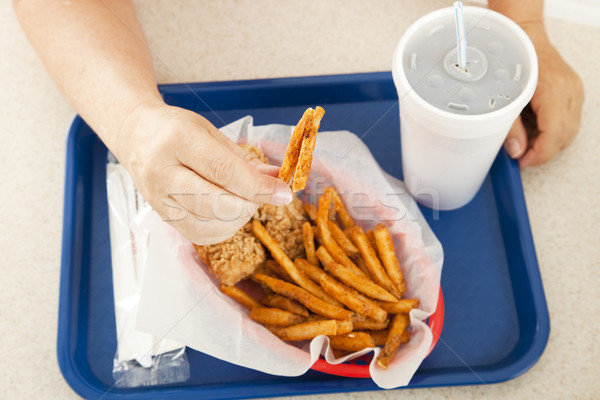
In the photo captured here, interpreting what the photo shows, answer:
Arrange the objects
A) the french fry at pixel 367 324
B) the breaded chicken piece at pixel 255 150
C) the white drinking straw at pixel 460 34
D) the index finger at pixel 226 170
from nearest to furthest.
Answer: the index finger at pixel 226 170, the white drinking straw at pixel 460 34, the french fry at pixel 367 324, the breaded chicken piece at pixel 255 150

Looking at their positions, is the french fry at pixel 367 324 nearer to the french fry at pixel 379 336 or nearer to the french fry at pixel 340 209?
the french fry at pixel 379 336

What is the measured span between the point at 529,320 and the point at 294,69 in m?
0.99

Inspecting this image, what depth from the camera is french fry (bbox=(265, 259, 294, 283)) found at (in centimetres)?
133

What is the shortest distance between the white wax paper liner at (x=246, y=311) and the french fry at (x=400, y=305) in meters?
0.02

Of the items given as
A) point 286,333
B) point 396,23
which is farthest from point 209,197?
point 396,23

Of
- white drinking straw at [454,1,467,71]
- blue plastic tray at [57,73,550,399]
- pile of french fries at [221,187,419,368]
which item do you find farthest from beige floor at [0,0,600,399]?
white drinking straw at [454,1,467,71]

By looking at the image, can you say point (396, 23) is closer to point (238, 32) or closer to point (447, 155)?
point (238, 32)

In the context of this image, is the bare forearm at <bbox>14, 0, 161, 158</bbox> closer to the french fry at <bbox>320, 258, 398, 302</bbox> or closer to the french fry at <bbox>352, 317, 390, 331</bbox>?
the french fry at <bbox>320, 258, 398, 302</bbox>

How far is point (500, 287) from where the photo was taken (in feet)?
4.52

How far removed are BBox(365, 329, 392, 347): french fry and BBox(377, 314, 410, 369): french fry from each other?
23 millimetres

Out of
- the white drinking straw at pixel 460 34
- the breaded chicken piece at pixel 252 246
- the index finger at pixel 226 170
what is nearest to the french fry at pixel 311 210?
the breaded chicken piece at pixel 252 246

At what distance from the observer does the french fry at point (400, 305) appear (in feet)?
4.03

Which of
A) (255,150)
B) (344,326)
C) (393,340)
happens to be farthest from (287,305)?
(255,150)

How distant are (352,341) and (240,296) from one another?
11.1 inches
